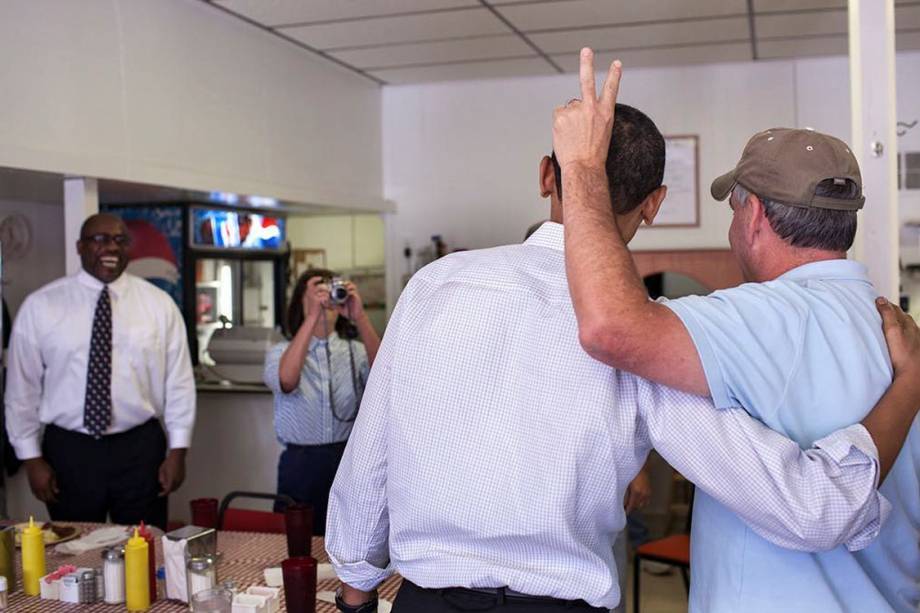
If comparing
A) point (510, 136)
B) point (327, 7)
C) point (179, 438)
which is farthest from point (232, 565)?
point (510, 136)

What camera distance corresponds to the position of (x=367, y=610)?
5.42ft

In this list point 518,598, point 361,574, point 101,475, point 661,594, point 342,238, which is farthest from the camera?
point 342,238

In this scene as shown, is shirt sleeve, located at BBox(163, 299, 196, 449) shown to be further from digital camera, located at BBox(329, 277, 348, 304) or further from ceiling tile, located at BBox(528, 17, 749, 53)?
ceiling tile, located at BBox(528, 17, 749, 53)

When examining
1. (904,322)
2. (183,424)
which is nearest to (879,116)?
(904,322)

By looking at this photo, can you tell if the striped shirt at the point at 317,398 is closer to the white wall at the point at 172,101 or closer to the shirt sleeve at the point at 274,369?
the shirt sleeve at the point at 274,369

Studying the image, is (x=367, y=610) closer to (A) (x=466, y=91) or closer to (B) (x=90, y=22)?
(B) (x=90, y=22)

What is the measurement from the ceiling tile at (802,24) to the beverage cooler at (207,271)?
2.91 meters

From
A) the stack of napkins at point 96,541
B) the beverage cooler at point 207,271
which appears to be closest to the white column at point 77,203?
the beverage cooler at point 207,271

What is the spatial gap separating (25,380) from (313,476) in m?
1.15

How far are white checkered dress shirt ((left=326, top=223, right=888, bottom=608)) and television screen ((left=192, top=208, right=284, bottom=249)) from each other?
3830 mm

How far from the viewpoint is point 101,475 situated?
355 centimetres

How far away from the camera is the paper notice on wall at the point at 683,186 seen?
5578 mm

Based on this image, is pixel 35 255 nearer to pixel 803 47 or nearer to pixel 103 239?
pixel 103 239

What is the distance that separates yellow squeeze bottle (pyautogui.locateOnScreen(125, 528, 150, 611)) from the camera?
7.06ft
